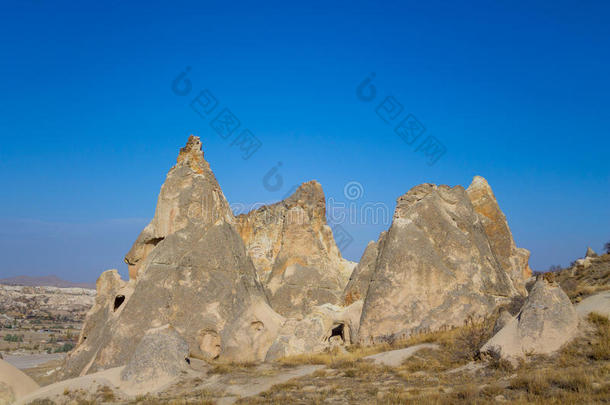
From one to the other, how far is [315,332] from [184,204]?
18.2 feet

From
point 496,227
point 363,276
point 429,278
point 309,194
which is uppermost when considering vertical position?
point 309,194

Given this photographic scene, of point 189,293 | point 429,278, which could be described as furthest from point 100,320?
point 429,278

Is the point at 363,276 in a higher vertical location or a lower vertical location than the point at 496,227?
lower

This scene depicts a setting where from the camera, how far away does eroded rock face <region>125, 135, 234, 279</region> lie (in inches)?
634

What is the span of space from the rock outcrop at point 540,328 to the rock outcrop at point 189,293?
6.66 metres

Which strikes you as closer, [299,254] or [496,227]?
[496,227]

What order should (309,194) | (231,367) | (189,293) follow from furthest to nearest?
(309,194) → (189,293) → (231,367)

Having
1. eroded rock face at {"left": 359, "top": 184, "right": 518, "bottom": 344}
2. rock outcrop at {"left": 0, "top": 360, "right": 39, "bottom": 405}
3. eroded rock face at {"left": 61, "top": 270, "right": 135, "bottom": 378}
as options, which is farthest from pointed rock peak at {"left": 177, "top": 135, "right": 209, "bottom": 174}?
rock outcrop at {"left": 0, "top": 360, "right": 39, "bottom": 405}

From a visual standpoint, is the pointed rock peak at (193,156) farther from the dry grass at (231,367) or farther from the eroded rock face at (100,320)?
the dry grass at (231,367)

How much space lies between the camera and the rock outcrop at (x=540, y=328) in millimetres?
9633

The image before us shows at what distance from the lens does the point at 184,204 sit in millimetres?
16125

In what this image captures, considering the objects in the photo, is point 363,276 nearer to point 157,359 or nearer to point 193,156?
point 193,156

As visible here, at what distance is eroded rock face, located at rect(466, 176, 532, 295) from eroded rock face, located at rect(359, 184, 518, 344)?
21.7 feet

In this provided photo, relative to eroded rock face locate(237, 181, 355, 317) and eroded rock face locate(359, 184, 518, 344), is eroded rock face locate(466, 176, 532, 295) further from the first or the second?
eroded rock face locate(237, 181, 355, 317)
